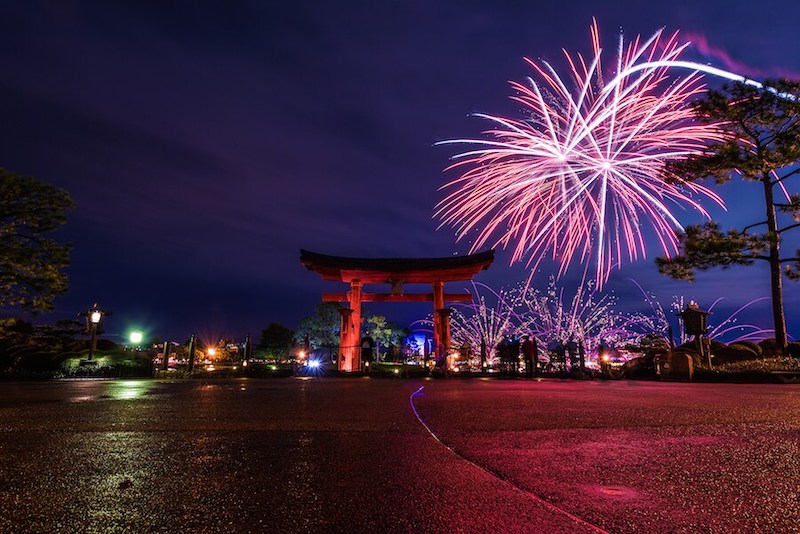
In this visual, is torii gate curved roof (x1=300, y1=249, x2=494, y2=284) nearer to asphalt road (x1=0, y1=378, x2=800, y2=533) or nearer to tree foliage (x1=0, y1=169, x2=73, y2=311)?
tree foliage (x1=0, y1=169, x2=73, y2=311)

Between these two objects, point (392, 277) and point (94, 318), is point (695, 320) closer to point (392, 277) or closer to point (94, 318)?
point (392, 277)

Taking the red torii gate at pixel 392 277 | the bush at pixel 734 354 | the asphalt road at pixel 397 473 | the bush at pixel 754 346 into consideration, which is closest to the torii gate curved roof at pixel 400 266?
the red torii gate at pixel 392 277

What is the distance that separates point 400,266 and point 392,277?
3.11ft

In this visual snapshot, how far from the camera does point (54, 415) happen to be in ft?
13.9

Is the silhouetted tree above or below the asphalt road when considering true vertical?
above

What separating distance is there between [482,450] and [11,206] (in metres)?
17.0

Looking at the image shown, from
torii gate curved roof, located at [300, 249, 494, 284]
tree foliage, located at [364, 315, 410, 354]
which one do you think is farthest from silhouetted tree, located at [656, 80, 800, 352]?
tree foliage, located at [364, 315, 410, 354]

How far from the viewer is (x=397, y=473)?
2275mm

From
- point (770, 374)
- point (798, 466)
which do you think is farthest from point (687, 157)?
point (798, 466)

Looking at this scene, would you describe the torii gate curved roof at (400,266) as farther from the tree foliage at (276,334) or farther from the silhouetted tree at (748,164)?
the tree foliage at (276,334)

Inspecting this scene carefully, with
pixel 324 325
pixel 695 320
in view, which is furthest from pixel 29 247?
pixel 324 325

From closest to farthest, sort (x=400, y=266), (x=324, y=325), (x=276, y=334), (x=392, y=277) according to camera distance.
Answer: (x=400, y=266) < (x=392, y=277) < (x=324, y=325) < (x=276, y=334)

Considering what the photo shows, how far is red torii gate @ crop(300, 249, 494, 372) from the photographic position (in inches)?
885

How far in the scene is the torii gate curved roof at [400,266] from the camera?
22625 mm
